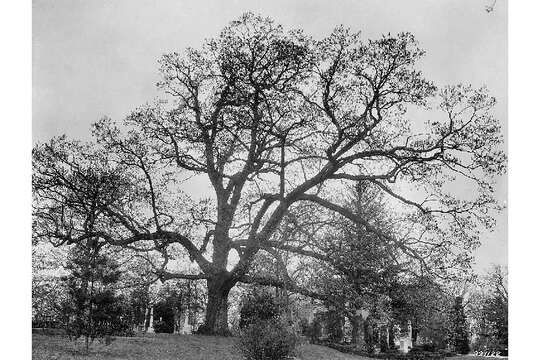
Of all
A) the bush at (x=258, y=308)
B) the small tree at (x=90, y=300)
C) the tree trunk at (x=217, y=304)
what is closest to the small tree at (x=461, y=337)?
the tree trunk at (x=217, y=304)

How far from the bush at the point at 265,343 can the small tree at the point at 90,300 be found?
2.21 metres

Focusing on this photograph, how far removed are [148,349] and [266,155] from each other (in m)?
4.86

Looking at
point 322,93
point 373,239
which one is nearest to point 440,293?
point 373,239

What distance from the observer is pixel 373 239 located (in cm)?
1035

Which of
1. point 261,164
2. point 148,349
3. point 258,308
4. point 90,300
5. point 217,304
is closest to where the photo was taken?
point 90,300

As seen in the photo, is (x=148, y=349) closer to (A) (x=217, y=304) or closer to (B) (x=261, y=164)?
(A) (x=217, y=304)

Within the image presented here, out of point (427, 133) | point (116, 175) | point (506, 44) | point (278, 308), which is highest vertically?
point (506, 44)

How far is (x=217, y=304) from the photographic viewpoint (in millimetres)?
Answer: 11805

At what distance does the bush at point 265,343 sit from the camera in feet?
24.4

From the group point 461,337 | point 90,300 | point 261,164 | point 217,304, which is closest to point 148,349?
point 90,300

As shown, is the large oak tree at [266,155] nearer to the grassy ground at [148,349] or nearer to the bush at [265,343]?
the grassy ground at [148,349]
